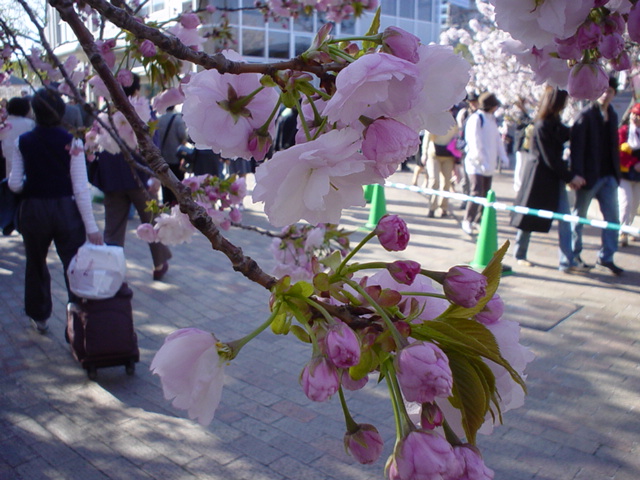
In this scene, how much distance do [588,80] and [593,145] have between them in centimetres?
561

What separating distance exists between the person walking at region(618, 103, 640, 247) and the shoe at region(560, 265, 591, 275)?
2.82ft

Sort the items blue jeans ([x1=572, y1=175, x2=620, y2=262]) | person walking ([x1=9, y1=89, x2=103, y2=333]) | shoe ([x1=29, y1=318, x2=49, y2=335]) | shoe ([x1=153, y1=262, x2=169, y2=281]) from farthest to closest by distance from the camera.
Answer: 1. shoe ([x1=153, y1=262, x2=169, y2=281])
2. blue jeans ([x1=572, y1=175, x2=620, y2=262])
3. shoe ([x1=29, y1=318, x2=49, y2=335])
4. person walking ([x1=9, y1=89, x2=103, y2=333])

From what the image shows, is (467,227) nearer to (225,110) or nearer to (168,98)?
(168,98)

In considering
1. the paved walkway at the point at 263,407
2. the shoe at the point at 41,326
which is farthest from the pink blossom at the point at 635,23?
the shoe at the point at 41,326

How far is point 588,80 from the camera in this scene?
1.16m

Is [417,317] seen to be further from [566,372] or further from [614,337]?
[614,337]

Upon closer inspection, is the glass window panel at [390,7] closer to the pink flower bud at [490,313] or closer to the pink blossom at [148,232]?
the pink blossom at [148,232]

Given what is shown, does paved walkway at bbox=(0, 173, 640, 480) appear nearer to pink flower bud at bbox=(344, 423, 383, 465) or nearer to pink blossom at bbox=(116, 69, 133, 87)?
pink blossom at bbox=(116, 69, 133, 87)

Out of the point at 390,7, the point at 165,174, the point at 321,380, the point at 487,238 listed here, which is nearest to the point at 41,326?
the point at 165,174

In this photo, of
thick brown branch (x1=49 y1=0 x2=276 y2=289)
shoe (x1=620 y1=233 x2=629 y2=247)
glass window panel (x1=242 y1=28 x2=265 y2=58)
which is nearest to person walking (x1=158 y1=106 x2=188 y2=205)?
shoe (x1=620 y1=233 x2=629 y2=247)

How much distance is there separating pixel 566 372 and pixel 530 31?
12.4ft

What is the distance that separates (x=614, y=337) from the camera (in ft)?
15.9

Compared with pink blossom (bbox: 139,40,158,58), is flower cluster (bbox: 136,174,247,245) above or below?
below

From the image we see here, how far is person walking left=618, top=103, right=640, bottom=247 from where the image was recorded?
6.88 metres
